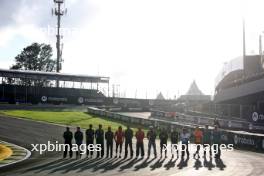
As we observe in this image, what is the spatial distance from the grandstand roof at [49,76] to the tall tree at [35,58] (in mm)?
40991

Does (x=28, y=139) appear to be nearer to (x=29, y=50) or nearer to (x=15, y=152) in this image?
(x=15, y=152)

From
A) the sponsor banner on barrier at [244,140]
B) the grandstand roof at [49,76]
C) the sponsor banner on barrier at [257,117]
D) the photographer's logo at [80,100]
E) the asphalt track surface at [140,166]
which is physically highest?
the grandstand roof at [49,76]

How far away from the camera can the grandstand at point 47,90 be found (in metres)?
70.9

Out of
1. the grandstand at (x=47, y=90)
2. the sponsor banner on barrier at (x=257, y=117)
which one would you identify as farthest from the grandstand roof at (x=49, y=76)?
the sponsor banner on barrier at (x=257, y=117)

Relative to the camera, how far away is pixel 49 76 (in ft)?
255

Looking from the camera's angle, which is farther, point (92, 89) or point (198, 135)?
point (92, 89)

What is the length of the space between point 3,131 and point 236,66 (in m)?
56.6

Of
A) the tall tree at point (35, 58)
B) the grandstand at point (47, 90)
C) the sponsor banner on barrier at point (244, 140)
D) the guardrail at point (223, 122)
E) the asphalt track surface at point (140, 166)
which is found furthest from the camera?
the tall tree at point (35, 58)

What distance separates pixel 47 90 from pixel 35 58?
46100 mm

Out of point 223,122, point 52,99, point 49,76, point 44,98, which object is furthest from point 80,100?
point 223,122

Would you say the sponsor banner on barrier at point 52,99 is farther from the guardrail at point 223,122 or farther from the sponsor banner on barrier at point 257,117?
the sponsor banner on barrier at point 257,117

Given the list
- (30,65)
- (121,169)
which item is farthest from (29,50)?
(121,169)

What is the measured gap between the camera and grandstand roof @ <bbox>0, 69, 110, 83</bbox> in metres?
73.1

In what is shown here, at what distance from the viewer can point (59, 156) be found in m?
22.5
